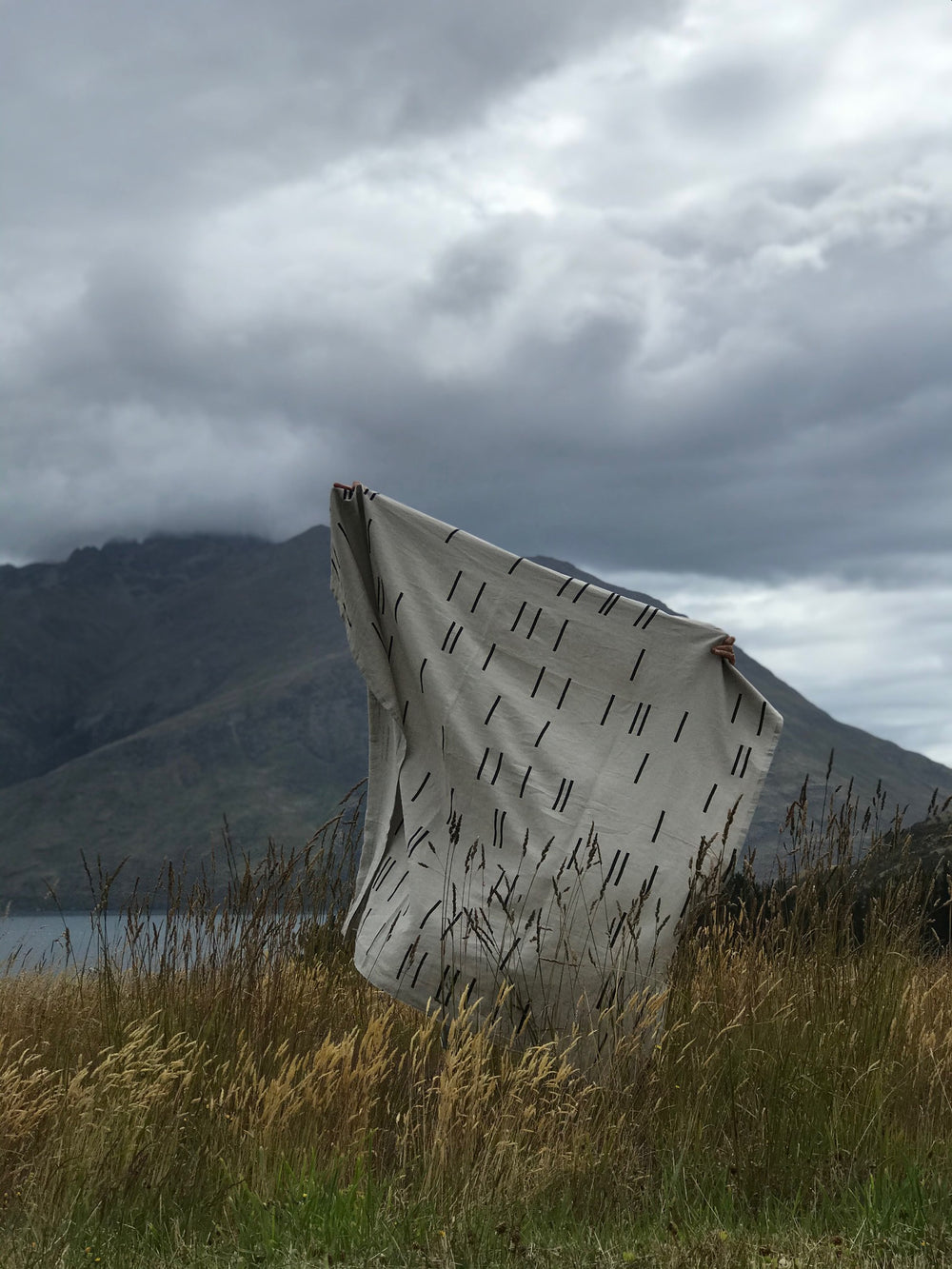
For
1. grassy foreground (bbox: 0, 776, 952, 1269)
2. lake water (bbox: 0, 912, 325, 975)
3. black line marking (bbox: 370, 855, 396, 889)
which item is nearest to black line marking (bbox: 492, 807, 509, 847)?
black line marking (bbox: 370, 855, 396, 889)

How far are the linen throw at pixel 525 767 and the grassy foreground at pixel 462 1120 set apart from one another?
21 cm

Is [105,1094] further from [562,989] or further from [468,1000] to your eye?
[562,989]

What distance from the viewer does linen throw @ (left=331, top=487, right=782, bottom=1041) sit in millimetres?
3980

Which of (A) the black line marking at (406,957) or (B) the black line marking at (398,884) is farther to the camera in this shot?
(B) the black line marking at (398,884)

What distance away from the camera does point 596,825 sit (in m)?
4.16

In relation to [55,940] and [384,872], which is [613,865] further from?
[55,940]

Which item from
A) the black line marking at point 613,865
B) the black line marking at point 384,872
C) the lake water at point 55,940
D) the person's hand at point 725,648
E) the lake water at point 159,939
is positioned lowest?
the lake water at point 55,940

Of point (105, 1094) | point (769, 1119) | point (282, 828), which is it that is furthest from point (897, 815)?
point (282, 828)

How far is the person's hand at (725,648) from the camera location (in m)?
4.25

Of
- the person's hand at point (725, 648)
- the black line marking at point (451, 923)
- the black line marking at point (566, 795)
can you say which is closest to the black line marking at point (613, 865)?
the black line marking at point (566, 795)

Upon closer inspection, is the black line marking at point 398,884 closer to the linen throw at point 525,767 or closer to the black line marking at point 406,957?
the linen throw at point 525,767

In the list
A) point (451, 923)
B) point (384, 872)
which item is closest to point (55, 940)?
point (384, 872)

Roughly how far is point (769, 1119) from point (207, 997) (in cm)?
197

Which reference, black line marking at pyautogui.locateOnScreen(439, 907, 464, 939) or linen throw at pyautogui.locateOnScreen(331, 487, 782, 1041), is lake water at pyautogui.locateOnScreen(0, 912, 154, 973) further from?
black line marking at pyautogui.locateOnScreen(439, 907, 464, 939)
